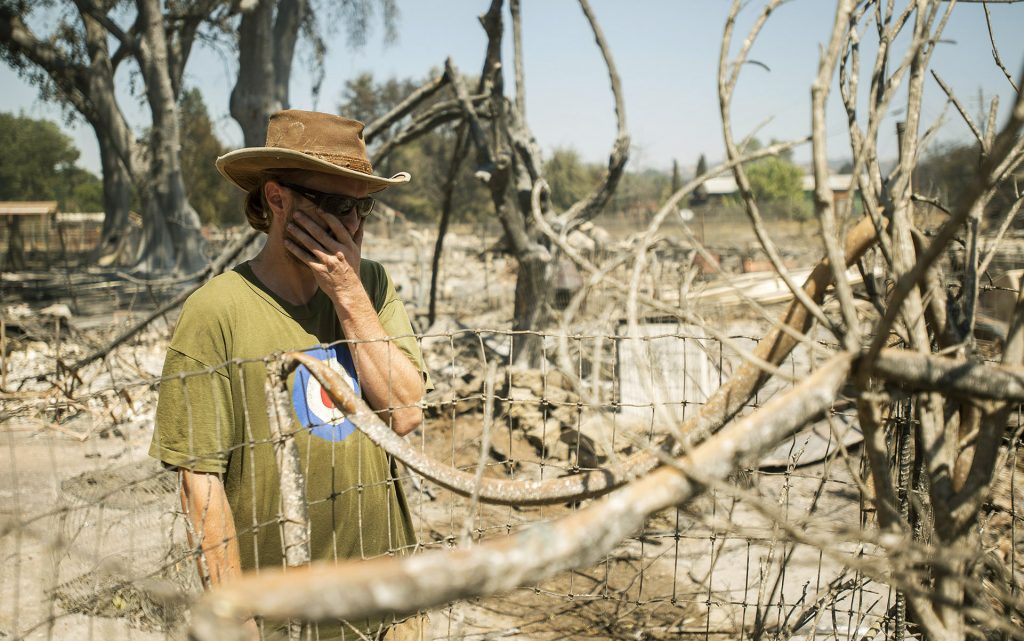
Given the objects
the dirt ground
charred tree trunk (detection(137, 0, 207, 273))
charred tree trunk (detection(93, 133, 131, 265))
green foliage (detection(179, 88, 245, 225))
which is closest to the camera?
the dirt ground

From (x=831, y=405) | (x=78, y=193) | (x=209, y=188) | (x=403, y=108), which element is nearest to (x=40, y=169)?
(x=78, y=193)

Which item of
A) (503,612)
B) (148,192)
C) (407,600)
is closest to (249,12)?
(148,192)

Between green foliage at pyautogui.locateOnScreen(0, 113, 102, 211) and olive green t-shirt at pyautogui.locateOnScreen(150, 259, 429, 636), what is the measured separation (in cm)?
Answer: 5917

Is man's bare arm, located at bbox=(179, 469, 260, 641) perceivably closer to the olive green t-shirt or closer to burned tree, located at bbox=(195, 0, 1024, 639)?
the olive green t-shirt

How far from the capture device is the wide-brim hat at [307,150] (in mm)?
1839

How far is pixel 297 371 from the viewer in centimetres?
179

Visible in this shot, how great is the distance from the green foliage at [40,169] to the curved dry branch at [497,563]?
60.4 metres

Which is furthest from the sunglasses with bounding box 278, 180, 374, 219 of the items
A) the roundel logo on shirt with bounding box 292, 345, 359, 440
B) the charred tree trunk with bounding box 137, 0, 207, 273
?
the charred tree trunk with bounding box 137, 0, 207, 273

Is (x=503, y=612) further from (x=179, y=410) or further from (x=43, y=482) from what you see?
(x=43, y=482)

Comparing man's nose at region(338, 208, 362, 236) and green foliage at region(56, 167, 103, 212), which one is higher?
green foliage at region(56, 167, 103, 212)

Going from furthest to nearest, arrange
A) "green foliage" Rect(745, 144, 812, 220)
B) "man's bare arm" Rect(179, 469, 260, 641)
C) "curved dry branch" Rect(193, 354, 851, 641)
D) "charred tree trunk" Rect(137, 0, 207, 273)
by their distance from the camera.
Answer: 1. "green foliage" Rect(745, 144, 812, 220)
2. "charred tree trunk" Rect(137, 0, 207, 273)
3. "man's bare arm" Rect(179, 469, 260, 641)
4. "curved dry branch" Rect(193, 354, 851, 641)

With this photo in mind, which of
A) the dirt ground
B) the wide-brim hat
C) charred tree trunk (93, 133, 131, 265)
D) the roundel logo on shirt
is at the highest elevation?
charred tree trunk (93, 133, 131, 265)

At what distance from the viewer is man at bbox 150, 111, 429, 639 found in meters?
1.60

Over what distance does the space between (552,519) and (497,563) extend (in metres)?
3.54
